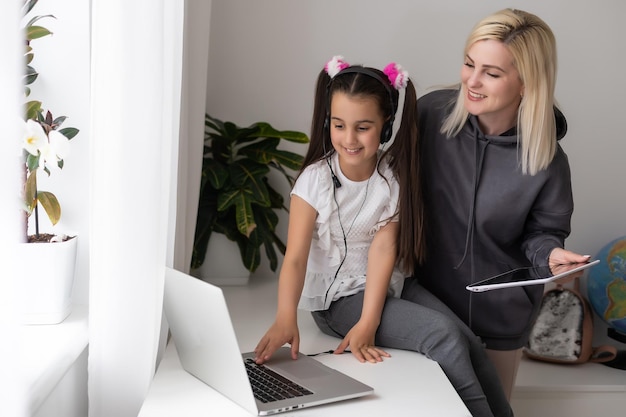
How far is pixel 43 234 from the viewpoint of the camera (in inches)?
63.1

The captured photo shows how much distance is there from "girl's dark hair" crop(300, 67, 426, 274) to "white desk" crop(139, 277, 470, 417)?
25 cm

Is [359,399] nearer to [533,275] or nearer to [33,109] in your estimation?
[533,275]

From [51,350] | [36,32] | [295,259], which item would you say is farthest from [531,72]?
[51,350]

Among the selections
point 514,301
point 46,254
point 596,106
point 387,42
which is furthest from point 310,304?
point 596,106

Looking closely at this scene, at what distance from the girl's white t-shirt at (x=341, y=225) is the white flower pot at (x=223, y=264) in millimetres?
630

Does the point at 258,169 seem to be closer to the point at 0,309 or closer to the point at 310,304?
the point at 310,304

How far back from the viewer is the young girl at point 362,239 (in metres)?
1.67

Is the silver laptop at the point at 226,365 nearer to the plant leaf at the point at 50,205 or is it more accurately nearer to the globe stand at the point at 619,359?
the plant leaf at the point at 50,205

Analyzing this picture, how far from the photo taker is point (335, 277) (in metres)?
1.84

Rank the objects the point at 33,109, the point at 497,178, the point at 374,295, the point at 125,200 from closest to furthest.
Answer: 1. the point at 125,200
2. the point at 33,109
3. the point at 374,295
4. the point at 497,178

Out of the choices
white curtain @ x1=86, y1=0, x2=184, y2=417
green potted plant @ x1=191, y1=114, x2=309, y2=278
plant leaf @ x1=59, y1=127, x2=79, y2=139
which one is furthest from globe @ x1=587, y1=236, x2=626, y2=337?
plant leaf @ x1=59, y1=127, x2=79, y2=139

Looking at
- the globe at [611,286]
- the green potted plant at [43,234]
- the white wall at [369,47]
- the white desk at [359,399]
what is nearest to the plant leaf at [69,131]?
the green potted plant at [43,234]

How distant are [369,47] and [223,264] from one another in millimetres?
841

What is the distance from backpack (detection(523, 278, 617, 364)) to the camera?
2506 millimetres
